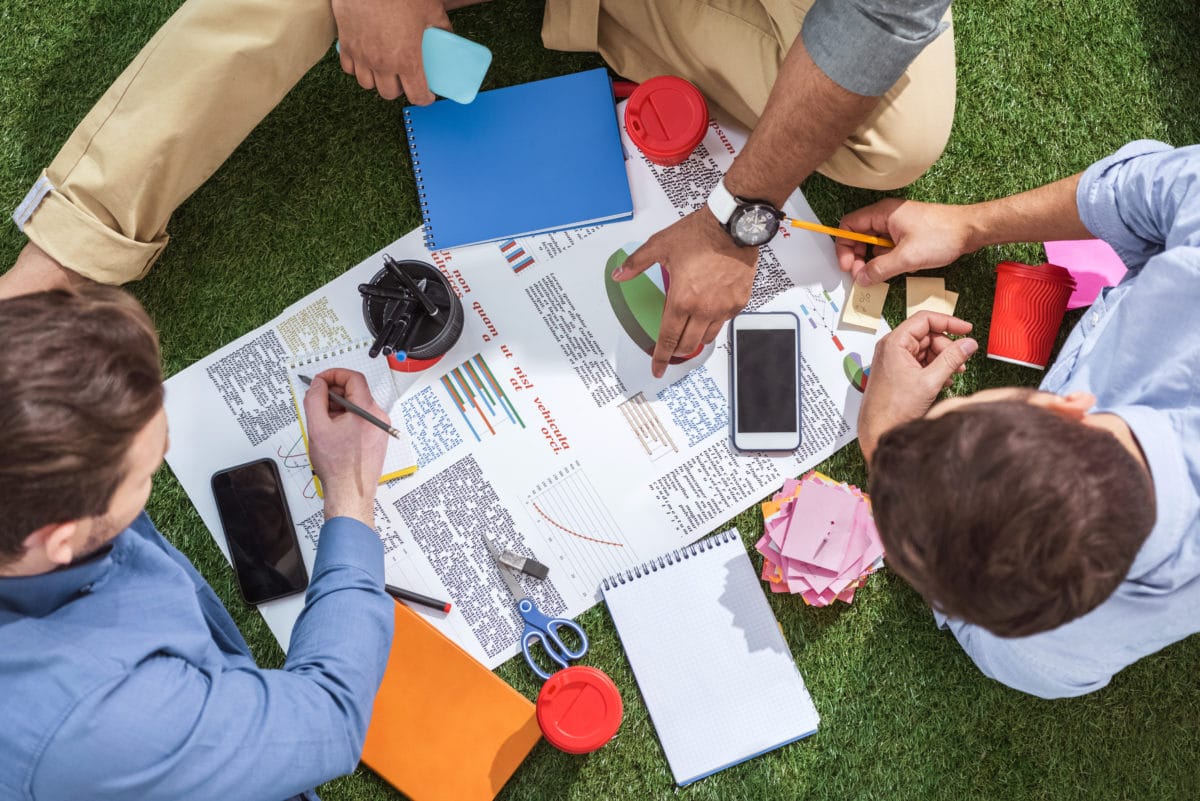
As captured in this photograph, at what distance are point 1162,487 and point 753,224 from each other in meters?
0.67

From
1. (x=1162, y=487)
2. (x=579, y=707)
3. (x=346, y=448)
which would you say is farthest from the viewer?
(x=579, y=707)

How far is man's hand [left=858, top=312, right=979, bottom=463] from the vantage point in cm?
150

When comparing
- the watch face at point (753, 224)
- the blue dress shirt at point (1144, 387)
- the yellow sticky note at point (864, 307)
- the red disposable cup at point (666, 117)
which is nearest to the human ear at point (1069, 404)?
the blue dress shirt at point (1144, 387)

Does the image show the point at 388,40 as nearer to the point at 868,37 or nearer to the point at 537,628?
the point at 868,37

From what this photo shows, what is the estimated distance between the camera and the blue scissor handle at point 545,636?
1.58 meters

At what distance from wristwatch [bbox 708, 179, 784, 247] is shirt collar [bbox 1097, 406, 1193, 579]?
0.58 meters

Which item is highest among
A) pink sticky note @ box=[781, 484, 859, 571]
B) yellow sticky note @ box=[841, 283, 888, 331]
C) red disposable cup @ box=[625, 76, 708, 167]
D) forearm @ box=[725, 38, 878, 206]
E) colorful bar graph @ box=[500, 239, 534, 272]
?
forearm @ box=[725, 38, 878, 206]

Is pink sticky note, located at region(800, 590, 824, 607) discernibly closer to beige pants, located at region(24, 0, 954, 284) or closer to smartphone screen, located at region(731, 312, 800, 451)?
smartphone screen, located at region(731, 312, 800, 451)

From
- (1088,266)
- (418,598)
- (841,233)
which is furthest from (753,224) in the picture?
(418,598)

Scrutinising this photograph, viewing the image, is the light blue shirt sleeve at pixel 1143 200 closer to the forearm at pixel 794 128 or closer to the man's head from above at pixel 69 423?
the forearm at pixel 794 128

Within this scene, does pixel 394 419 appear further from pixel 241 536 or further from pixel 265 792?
pixel 265 792

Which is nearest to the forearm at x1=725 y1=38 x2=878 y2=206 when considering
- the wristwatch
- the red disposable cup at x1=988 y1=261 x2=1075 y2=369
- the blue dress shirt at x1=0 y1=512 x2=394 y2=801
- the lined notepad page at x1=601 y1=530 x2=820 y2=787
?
the wristwatch

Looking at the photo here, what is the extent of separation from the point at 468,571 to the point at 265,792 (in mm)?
556

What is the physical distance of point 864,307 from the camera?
164 centimetres
